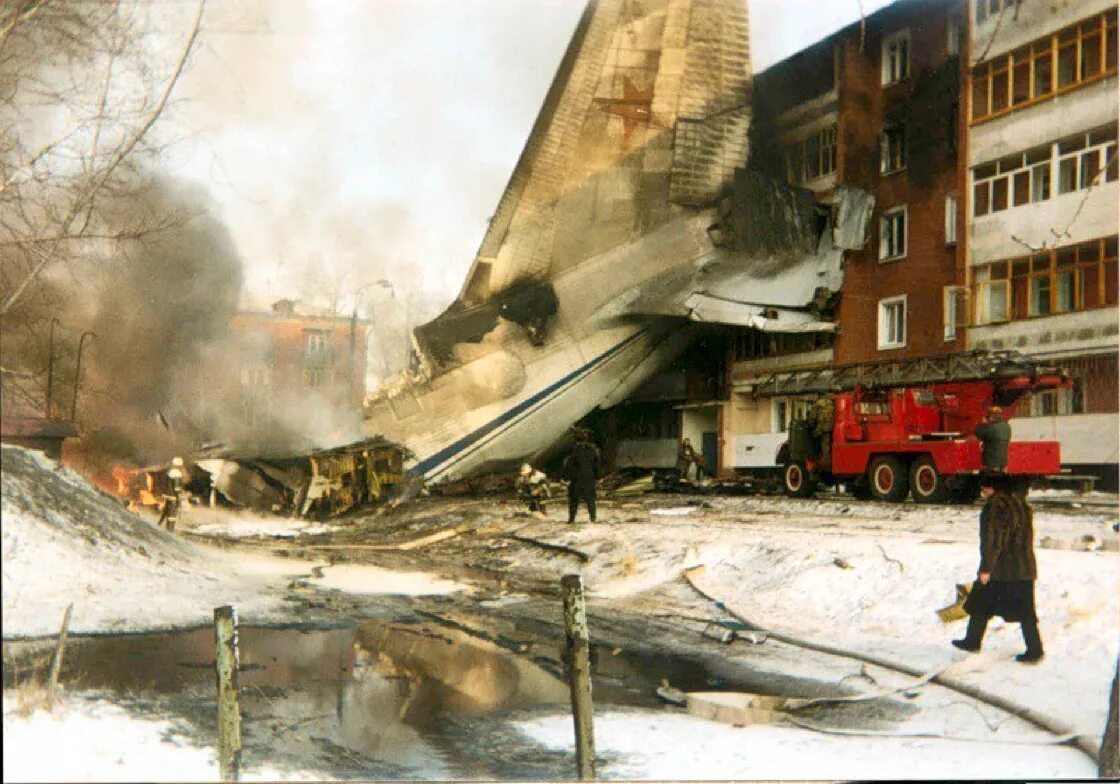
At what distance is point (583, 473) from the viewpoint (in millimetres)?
9891

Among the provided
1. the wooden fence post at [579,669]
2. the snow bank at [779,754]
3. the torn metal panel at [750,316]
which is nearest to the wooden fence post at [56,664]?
the snow bank at [779,754]

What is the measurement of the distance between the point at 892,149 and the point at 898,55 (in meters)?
1.12

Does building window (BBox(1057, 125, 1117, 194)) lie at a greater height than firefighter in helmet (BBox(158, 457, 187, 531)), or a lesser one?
greater

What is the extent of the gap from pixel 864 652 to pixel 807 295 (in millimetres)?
5420

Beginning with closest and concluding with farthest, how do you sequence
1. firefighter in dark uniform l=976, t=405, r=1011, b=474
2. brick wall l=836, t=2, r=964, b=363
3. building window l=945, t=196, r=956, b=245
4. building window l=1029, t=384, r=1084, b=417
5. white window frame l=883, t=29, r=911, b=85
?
building window l=1029, t=384, r=1084, b=417
firefighter in dark uniform l=976, t=405, r=1011, b=474
brick wall l=836, t=2, r=964, b=363
white window frame l=883, t=29, r=911, b=85
building window l=945, t=196, r=956, b=245

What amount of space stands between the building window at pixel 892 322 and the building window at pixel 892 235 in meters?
0.43

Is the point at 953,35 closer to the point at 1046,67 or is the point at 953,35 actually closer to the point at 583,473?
the point at 1046,67

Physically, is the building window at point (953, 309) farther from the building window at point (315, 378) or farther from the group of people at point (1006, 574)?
the building window at point (315, 378)

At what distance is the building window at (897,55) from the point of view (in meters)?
8.62

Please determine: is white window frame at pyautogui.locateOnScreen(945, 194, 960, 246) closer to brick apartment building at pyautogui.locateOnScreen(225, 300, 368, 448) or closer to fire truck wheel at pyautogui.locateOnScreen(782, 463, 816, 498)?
brick apartment building at pyautogui.locateOnScreen(225, 300, 368, 448)

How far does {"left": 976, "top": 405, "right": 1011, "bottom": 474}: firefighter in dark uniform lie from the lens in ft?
26.8

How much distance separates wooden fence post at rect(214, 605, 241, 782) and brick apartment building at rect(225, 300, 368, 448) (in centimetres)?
209

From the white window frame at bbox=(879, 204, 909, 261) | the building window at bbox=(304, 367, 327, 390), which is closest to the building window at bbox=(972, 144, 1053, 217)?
the white window frame at bbox=(879, 204, 909, 261)

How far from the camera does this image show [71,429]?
237 inches
